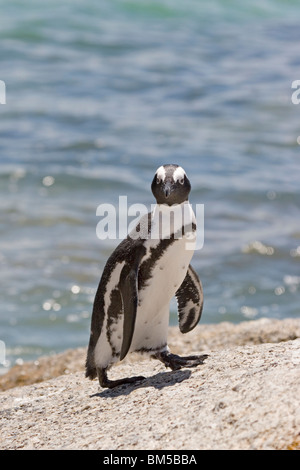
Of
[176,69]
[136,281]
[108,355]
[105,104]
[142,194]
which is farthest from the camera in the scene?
[176,69]

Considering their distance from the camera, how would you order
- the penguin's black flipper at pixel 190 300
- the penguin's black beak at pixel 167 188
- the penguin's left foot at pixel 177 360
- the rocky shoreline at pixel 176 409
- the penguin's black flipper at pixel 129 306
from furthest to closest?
the penguin's black flipper at pixel 190 300, the penguin's left foot at pixel 177 360, the penguin's black flipper at pixel 129 306, the penguin's black beak at pixel 167 188, the rocky shoreline at pixel 176 409

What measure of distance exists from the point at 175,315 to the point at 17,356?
167 centimetres

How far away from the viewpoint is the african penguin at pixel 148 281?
14.3 ft

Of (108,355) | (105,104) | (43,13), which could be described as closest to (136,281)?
(108,355)

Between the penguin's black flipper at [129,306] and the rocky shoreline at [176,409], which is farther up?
the penguin's black flipper at [129,306]

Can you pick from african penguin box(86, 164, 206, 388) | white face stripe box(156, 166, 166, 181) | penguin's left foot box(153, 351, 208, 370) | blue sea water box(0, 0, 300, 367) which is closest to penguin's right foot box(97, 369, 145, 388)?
african penguin box(86, 164, 206, 388)

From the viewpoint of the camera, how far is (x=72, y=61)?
2072cm

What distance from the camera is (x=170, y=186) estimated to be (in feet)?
14.0

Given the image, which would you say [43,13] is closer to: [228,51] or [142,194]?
[228,51]

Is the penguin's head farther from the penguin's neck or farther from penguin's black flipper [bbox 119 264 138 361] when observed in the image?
penguin's black flipper [bbox 119 264 138 361]

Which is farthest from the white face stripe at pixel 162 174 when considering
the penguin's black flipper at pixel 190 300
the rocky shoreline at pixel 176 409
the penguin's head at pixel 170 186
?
the rocky shoreline at pixel 176 409

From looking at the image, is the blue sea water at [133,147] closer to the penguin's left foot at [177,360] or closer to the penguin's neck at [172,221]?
the penguin's left foot at [177,360]

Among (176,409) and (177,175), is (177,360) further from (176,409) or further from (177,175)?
(177,175)
